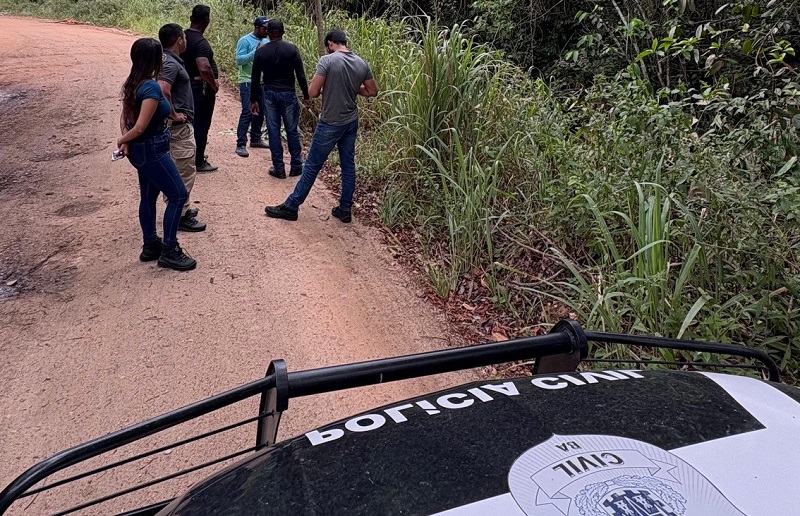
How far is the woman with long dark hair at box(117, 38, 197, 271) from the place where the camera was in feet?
13.4

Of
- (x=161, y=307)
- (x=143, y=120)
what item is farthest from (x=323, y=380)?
(x=143, y=120)

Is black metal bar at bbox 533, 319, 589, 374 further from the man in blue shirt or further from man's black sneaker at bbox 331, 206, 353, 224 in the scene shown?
the man in blue shirt

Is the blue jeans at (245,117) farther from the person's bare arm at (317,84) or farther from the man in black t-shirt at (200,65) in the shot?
the person's bare arm at (317,84)

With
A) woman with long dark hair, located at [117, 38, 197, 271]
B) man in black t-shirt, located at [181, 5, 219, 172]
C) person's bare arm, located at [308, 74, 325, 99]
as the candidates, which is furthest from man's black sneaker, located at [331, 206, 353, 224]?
man in black t-shirt, located at [181, 5, 219, 172]

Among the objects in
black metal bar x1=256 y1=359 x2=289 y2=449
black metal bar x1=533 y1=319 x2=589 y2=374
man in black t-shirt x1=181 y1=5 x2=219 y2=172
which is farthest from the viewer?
man in black t-shirt x1=181 y1=5 x2=219 y2=172

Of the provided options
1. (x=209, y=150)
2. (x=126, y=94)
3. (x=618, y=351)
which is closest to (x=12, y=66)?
(x=209, y=150)

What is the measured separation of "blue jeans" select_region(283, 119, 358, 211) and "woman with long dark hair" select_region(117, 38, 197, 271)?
1383 millimetres

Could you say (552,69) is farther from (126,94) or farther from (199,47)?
(126,94)

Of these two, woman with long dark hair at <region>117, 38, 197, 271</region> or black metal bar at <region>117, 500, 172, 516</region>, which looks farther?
woman with long dark hair at <region>117, 38, 197, 271</region>

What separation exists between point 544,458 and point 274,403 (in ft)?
2.50

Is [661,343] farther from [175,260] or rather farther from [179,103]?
[179,103]

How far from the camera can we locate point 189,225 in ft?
18.2

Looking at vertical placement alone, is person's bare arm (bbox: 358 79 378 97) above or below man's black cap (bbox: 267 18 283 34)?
below

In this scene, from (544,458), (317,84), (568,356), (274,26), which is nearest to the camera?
(544,458)
